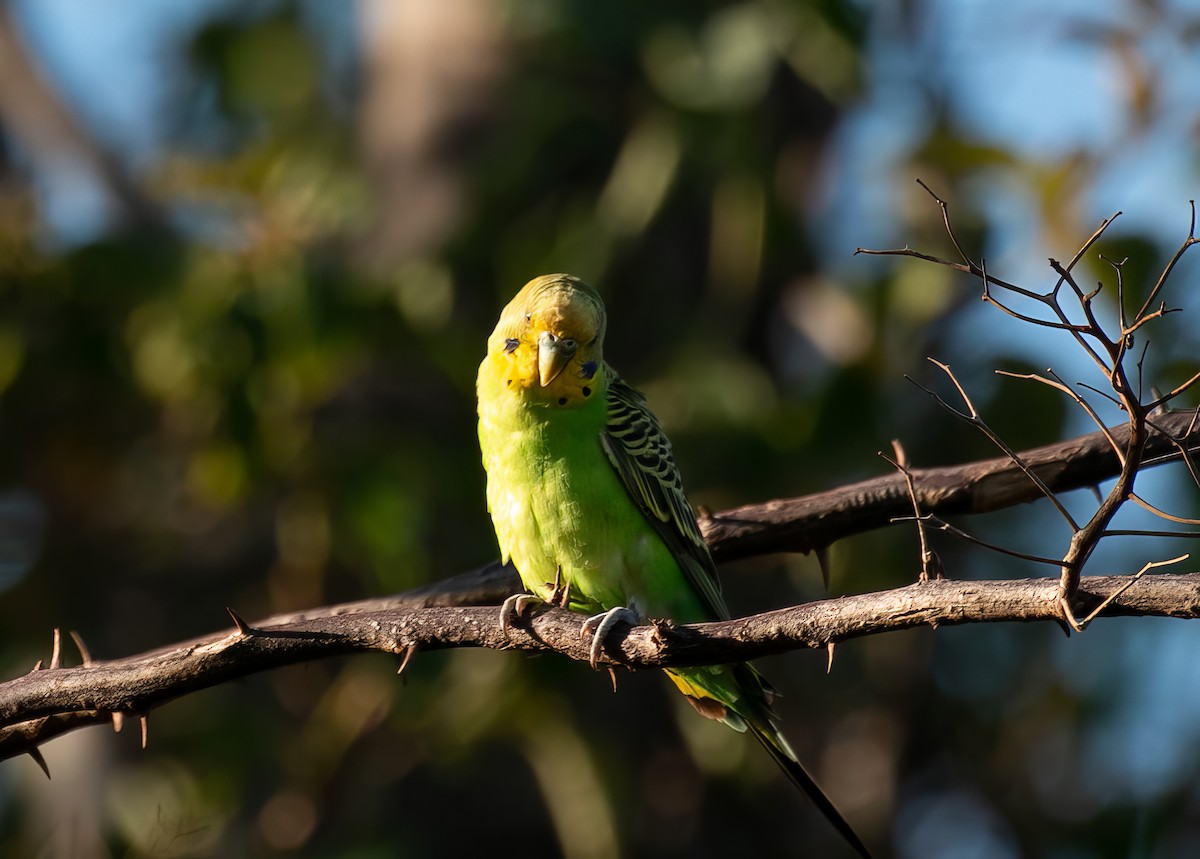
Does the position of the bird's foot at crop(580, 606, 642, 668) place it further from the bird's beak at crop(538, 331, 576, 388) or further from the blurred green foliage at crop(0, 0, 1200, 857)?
the blurred green foliage at crop(0, 0, 1200, 857)

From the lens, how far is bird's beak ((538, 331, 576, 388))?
14.1 feet

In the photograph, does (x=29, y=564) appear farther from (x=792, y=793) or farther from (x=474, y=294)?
(x=792, y=793)

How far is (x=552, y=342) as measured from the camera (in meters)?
4.30

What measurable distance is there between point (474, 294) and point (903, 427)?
272cm

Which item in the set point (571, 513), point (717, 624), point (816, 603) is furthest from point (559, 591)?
point (816, 603)

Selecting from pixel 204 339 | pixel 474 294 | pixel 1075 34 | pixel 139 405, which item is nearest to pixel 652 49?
pixel 474 294

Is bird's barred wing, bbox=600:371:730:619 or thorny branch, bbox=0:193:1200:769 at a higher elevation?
bird's barred wing, bbox=600:371:730:619

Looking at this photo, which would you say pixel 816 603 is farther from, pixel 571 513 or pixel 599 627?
pixel 571 513

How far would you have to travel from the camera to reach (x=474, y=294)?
26.3 feet

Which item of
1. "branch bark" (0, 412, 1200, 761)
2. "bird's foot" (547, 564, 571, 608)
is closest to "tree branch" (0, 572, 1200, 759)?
"branch bark" (0, 412, 1200, 761)

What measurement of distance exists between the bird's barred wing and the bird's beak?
16.7 inches

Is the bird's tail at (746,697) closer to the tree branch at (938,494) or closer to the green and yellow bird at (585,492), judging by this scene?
the green and yellow bird at (585,492)

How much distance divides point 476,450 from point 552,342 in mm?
3316

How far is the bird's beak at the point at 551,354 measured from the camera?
14.1ft
